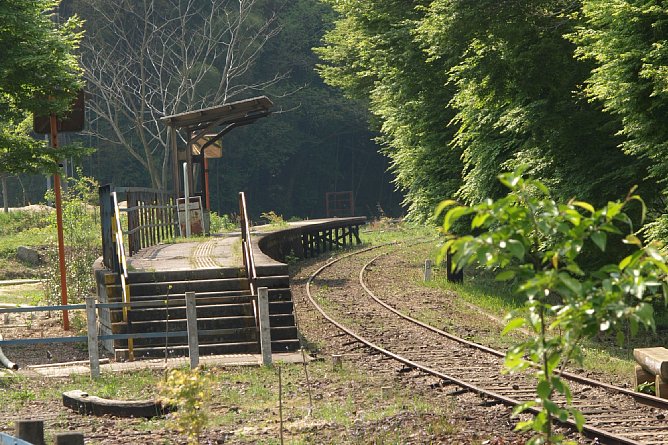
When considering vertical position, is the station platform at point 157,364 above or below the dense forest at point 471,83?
below

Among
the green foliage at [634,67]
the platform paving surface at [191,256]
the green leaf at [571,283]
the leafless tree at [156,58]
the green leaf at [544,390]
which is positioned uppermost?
the leafless tree at [156,58]

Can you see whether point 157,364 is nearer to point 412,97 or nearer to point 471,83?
point 471,83

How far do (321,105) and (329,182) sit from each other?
5861mm

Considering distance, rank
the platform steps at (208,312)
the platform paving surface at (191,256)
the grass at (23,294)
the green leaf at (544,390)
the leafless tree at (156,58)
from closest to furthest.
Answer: the green leaf at (544,390) < the platform steps at (208,312) < the platform paving surface at (191,256) < the grass at (23,294) < the leafless tree at (156,58)

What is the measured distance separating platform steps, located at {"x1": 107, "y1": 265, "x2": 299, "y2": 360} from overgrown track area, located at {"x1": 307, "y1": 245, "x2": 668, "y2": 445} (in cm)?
135

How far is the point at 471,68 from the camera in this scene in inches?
698

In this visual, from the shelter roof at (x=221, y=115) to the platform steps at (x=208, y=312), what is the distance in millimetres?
10826

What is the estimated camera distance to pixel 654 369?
11.2 m

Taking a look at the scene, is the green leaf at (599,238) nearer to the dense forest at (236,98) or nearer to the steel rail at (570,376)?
the steel rail at (570,376)

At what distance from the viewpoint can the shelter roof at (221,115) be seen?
2688cm

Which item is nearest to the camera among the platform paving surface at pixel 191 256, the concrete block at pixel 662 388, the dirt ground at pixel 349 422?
the dirt ground at pixel 349 422

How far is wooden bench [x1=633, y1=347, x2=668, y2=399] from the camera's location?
35.9ft

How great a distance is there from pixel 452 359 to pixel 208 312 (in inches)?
154

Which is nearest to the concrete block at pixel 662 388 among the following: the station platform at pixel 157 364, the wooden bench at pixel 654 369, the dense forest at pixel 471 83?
the wooden bench at pixel 654 369
